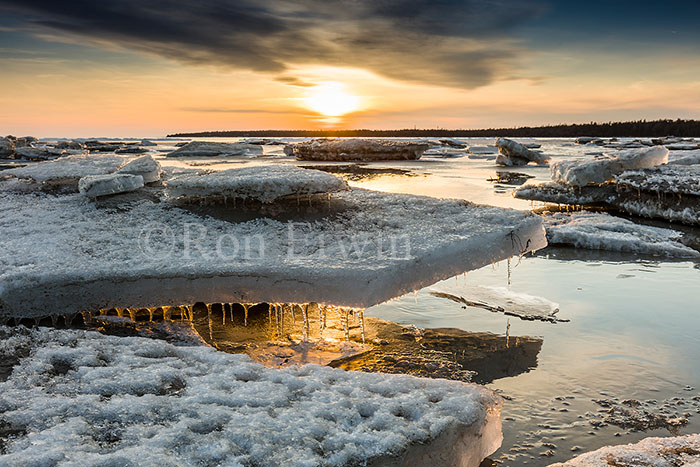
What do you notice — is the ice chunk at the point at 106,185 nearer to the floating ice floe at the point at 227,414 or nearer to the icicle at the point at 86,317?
the icicle at the point at 86,317

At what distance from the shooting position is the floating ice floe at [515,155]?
1985 centimetres

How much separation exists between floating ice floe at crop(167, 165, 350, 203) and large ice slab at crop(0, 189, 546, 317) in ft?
0.90

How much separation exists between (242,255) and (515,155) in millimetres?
18789

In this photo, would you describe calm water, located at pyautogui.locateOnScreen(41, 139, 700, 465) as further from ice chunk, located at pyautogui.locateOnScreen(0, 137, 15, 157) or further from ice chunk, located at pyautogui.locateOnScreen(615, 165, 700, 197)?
ice chunk, located at pyautogui.locateOnScreen(0, 137, 15, 157)

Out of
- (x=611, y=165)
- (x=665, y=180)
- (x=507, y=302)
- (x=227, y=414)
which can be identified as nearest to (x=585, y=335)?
(x=507, y=302)

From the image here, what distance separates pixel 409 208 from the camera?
4230 mm

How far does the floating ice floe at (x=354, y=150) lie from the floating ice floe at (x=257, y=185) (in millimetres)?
17584

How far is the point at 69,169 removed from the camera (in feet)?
18.4

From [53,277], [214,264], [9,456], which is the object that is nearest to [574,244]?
[214,264]

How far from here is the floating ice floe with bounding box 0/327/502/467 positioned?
1.78 meters

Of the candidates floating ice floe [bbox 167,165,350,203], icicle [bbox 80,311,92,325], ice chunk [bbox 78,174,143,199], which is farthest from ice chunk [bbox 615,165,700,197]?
icicle [bbox 80,311,92,325]

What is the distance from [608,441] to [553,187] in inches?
330

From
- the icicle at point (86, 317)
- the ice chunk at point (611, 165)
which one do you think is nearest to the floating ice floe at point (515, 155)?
the ice chunk at point (611, 165)

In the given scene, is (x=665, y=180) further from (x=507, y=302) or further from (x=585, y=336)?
(x=585, y=336)
